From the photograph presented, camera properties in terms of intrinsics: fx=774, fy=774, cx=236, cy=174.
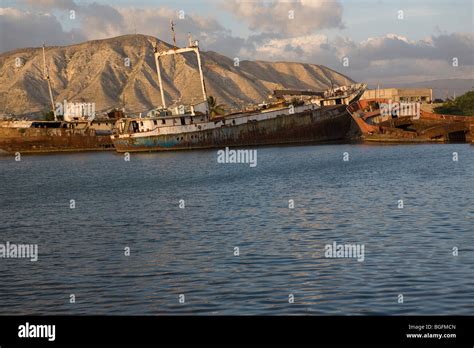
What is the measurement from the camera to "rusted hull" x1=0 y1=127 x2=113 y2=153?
4742 inches

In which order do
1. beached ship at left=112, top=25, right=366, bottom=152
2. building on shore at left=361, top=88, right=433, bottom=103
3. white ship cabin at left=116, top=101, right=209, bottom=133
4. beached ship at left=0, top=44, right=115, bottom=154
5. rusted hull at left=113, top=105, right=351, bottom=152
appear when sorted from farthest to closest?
building on shore at left=361, top=88, right=433, bottom=103, beached ship at left=0, top=44, right=115, bottom=154, rusted hull at left=113, top=105, right=351, bottom=152, beached ship at left=112, top=25, right=366, bottom=152, white ship cabin at left=116, top=101, right=209, bottom=133

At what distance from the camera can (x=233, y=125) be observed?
105188 millimetres

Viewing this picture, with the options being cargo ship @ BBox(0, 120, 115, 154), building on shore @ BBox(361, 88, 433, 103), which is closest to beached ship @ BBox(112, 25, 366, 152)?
cargo ship @ BBox(0, 120, 115, 154)

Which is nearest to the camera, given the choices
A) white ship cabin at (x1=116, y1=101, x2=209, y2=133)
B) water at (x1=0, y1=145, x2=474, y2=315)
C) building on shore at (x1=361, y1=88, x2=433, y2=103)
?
water at (x1=0, y1=145, x2=474, y2=315)

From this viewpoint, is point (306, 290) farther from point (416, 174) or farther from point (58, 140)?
point (58, 140)

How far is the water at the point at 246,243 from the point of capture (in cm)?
2078

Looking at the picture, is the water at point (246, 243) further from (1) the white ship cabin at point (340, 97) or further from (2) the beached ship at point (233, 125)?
(1) the white ship cabin at point (340, 97)

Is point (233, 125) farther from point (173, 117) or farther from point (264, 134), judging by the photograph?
point (173, 117)

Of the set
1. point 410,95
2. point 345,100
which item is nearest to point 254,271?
point 345,100

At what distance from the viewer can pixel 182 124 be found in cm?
10338

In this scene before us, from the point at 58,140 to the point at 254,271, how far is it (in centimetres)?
10168

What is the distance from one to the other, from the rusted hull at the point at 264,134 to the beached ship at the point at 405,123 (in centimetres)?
673

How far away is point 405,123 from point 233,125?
2285cm

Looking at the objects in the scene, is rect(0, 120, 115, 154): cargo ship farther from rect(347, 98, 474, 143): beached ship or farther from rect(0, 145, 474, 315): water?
rect(0, 145, 474, 315): water
